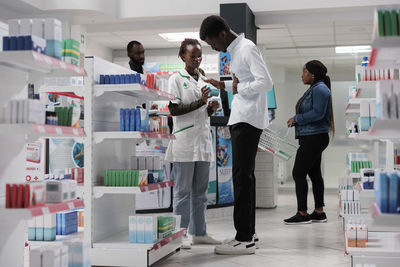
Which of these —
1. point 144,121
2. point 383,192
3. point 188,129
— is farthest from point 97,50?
point 383,192

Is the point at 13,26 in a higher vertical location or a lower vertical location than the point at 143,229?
higher

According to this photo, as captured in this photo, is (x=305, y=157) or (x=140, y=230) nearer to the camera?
(x=140, y=230)

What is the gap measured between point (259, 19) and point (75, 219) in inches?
214

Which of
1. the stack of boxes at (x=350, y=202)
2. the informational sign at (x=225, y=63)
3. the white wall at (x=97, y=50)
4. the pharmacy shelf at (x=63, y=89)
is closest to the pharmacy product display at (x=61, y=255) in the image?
the pharmacy shelf at (x=63, y=89)

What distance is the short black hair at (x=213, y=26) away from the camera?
3.94 m

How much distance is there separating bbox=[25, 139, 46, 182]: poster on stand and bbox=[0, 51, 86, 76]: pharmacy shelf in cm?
218

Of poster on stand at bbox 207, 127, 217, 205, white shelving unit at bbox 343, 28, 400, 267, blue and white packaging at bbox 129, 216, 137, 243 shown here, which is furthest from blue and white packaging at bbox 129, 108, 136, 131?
poster on stand at bbox 207, 127, 217, 205

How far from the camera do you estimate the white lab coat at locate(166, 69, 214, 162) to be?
4.32 metres

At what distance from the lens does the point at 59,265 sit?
275 centimetres

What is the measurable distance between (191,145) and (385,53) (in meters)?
2.07

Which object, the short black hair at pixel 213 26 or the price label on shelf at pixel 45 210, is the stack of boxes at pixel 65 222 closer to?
the price label on shelf at pixel 45 210

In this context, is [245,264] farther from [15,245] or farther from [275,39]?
[275,39]

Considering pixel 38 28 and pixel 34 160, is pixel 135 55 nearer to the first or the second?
pixel 34 160

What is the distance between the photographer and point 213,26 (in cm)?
396
